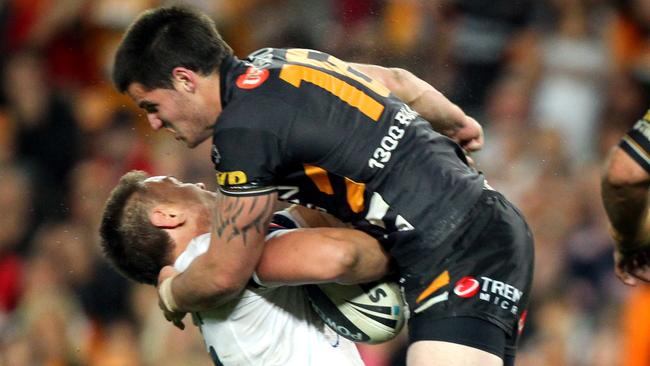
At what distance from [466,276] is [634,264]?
0.74 meters

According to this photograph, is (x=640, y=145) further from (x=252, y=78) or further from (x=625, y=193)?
(x=252, y=78)

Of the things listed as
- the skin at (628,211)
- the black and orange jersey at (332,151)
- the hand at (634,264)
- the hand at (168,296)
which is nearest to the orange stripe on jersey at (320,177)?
the black and orange jersey at (332,151)

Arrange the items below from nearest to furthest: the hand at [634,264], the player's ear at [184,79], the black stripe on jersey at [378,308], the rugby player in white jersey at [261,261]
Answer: the rugby player in white jersey at [261,261] < the player's ear at [184,79] < the black stripe on jersey at [378,308] < the hand at [634,264]

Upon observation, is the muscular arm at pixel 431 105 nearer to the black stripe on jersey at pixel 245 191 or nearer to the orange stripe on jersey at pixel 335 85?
the orange stripe on jersey at pixel 335 85

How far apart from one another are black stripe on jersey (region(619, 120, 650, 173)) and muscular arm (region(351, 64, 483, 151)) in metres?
1.00

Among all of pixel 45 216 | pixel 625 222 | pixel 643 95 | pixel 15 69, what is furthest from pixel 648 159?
pixel 15 69

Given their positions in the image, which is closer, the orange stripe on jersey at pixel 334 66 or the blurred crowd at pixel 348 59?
the orange stripe on jersey at pixel 334 66

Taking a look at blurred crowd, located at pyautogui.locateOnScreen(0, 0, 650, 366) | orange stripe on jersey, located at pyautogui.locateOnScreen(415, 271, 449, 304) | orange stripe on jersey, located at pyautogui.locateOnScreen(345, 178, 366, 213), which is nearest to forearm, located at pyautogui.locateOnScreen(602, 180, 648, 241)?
orange stripe on jersey, located at pyautogui.locateOnScreen(415, 271, 449, 304)

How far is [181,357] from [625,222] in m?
3.77

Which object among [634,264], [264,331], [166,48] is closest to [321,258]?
[264,331]

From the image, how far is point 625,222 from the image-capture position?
4383 mm

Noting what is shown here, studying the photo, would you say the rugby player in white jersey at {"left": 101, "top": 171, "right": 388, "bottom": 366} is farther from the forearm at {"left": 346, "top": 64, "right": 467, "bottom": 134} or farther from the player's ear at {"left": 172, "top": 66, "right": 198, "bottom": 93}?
the forearm at {"left": 346, "top": 64, "right": 467, "bottom": 134}

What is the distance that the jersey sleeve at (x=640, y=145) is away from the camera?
13.2 feet

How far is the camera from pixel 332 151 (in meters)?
4.29
